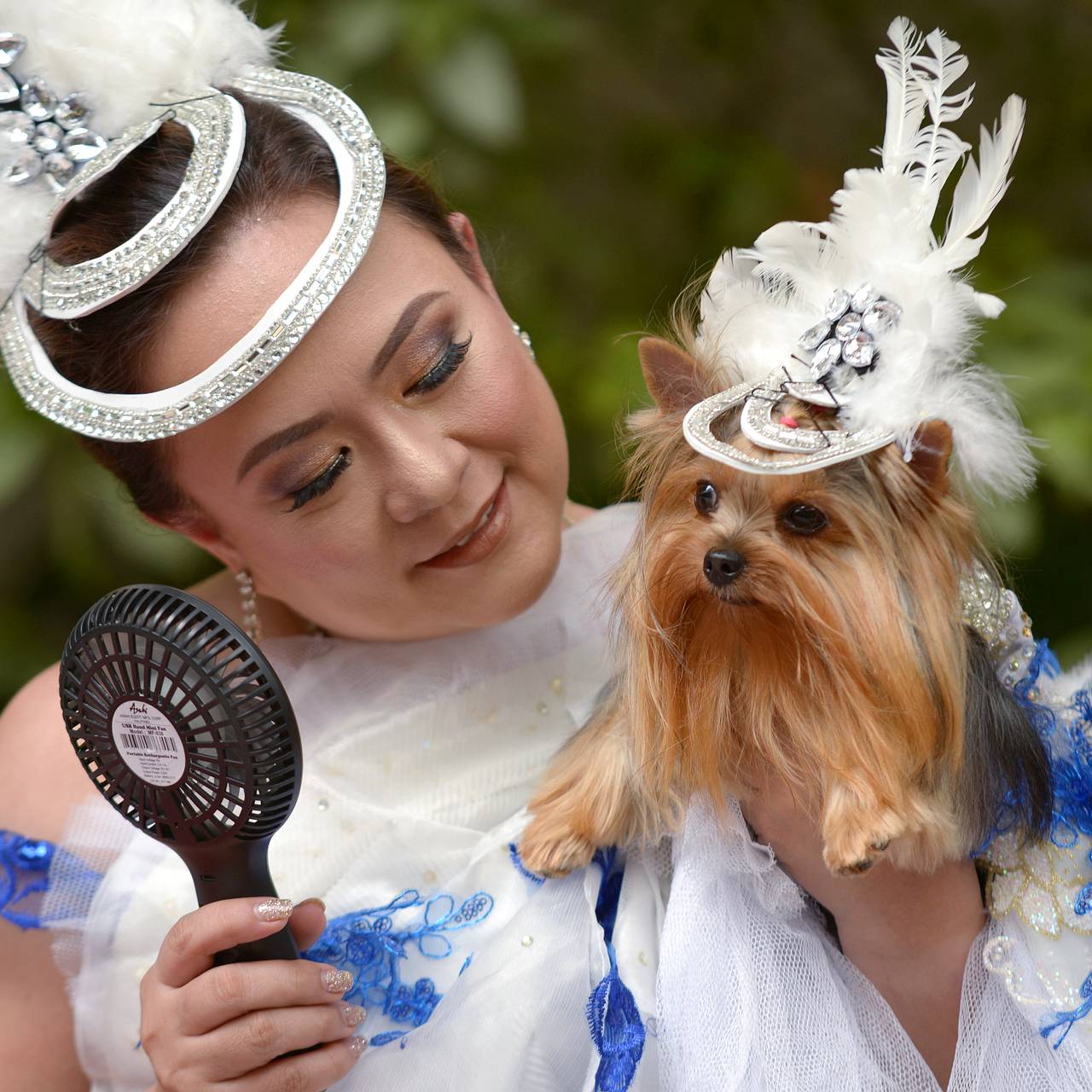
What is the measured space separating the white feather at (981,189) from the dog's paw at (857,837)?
0.48m

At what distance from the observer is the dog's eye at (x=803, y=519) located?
1.04m

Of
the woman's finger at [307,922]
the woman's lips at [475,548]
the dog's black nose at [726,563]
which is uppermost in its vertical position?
Answer: the dog's black nose at [726,563]

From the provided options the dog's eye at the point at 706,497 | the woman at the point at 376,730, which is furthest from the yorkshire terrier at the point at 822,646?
the woman at the point at 376,730

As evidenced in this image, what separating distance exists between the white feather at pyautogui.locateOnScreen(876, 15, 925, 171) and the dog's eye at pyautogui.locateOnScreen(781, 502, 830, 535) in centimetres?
A: 30

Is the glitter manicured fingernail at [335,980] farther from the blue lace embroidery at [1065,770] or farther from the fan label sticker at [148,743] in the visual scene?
the blue lace embroidery at [1065,770]

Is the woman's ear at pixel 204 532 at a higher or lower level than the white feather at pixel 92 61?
lower

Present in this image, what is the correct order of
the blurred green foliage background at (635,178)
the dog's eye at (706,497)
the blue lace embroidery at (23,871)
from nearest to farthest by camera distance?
the dog's eye at (706,497)
the blue lace embroidery at (23,871)
the blurred green foliage background at (635,178)

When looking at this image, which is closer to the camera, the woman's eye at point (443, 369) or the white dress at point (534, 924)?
the white dress at point (534, 924)

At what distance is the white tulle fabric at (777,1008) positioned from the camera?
1.15 meters

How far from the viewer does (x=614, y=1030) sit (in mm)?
1178

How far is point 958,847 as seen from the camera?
1.15m

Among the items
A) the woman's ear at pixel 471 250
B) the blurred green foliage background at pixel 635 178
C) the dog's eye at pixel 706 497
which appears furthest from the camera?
the blurred green foliage background at pixel 635 178

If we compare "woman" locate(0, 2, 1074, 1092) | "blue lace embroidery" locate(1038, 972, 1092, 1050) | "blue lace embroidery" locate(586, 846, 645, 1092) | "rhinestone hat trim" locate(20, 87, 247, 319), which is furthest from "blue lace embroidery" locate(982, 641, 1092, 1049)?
"rhinestone hat trim" locate(20, 87, 247, 319)

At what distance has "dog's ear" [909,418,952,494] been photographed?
1.01m
